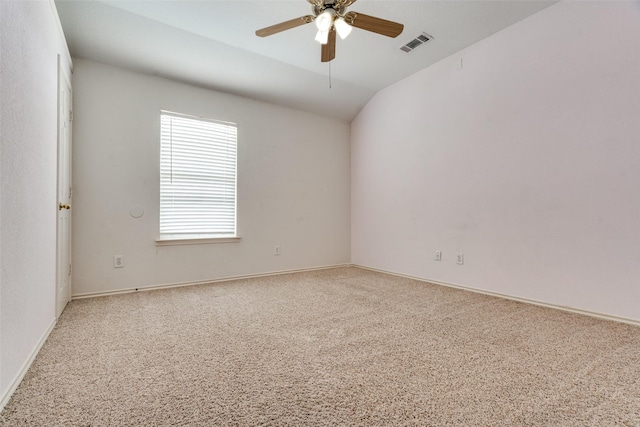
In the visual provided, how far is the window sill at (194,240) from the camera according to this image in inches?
129

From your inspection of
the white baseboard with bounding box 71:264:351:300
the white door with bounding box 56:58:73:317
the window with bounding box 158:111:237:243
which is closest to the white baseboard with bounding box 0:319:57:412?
the white door with bounding box 56:58:73:317

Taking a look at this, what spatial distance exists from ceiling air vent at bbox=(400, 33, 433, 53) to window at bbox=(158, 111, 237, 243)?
85.2 inches

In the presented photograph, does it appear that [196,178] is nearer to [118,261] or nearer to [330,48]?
[118,261]

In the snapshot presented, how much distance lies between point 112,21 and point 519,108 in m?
3.66

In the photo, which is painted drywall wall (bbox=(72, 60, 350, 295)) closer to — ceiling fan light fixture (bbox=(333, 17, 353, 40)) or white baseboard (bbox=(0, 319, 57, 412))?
white baseboard (bbox=(0, 319, 57, 412))

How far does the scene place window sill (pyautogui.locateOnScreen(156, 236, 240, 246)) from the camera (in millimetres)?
3266

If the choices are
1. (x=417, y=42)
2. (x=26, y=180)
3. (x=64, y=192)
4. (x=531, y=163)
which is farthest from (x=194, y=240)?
(x=531, y=163)

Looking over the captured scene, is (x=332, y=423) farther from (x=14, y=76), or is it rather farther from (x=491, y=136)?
(x=491, y=136)

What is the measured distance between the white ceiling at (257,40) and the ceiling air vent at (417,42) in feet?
0.18

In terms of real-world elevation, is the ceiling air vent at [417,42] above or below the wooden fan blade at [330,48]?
above

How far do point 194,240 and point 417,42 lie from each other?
3194 millimetres

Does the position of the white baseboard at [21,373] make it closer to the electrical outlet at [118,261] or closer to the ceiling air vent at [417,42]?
the electrical outlet at [118,261]

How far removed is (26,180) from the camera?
1549mm

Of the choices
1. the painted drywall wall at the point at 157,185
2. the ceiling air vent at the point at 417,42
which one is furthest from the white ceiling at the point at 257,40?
the painted drywall wall at the point at 157,185
